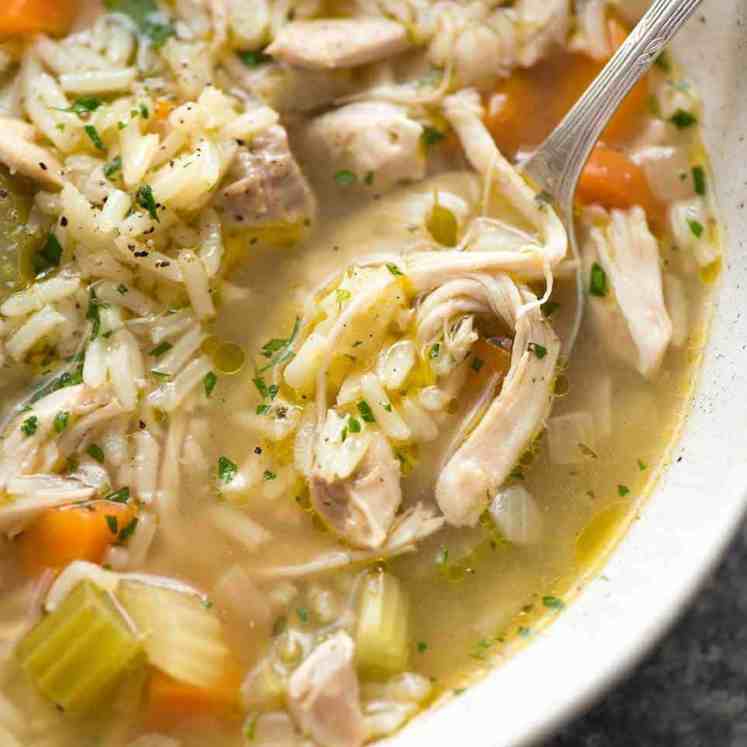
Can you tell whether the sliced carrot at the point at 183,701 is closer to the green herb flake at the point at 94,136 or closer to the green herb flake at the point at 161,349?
the green herb flake at the point at 161,349

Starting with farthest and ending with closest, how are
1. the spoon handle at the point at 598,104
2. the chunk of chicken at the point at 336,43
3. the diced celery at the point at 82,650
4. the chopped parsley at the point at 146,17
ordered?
1. the chopped parsley at the point at 146,17
2. the chunk of chicken at the point at 336,43
3. the spoon handle at the point at 598,104
4. the diced celery at the point at 82,650

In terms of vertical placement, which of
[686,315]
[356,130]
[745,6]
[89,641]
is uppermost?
[745,6]

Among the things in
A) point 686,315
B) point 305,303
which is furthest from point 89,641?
point 686,315

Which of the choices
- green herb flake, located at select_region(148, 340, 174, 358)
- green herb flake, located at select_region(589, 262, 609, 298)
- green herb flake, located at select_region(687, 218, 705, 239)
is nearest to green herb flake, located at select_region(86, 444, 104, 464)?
green herb flake, located at select_region(148, 340, 174, 358)

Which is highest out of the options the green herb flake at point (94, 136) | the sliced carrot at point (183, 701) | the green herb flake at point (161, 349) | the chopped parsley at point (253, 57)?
the chopped parsley at point (253, 57)

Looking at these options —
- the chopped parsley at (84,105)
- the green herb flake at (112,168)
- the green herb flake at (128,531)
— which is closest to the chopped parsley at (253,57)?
the chopped parsley at (84,105)

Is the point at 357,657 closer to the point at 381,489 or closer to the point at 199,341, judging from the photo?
the point at 381,489

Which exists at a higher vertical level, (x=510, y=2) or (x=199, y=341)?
Answer: (x=510, y=2)
